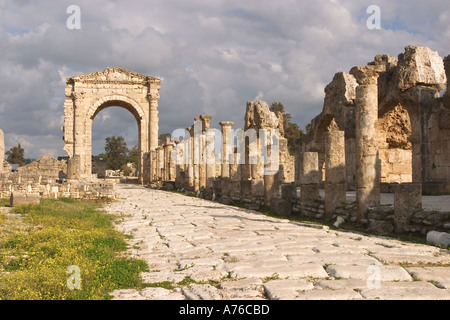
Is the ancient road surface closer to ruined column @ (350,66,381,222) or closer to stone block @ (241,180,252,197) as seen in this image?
A: ruined column @ (350,66,381,222)

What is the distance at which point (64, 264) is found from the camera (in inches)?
214

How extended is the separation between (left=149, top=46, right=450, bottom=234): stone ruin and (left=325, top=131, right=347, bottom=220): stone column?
0.08 feet

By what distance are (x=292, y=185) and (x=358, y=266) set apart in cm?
864

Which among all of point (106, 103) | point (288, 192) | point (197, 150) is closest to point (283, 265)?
point (288, 192)

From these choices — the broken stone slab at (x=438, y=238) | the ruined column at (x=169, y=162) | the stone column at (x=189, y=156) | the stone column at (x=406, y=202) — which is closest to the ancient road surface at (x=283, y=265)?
the broken stone slab at (x=438, y=238)

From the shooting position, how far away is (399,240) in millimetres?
7898

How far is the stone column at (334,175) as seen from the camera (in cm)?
1112

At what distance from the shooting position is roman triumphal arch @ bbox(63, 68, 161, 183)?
37.8 meters

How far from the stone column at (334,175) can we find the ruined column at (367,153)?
38.2 inches

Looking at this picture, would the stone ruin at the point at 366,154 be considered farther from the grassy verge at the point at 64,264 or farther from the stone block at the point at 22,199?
the stone block at the point at 22,199

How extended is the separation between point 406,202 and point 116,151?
2709 inches

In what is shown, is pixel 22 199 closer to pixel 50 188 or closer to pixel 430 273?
pixel 50 188
